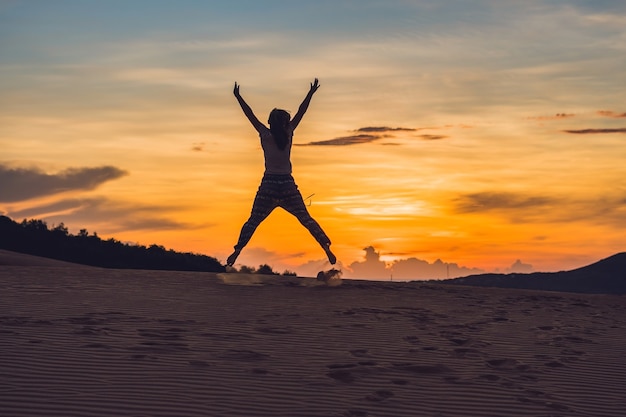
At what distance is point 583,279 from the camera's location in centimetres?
5959

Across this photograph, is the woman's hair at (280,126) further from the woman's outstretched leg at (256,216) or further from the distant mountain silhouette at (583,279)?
the distant mountain silhouette at (583,279)

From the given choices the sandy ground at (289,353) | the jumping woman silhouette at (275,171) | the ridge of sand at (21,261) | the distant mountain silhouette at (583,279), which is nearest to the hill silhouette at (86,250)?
the ridge of sand at (21,261)

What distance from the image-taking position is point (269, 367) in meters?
8.51

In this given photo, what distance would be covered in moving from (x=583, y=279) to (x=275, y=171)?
49.6 m

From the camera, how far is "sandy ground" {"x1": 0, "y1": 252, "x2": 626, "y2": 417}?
7.27 metres

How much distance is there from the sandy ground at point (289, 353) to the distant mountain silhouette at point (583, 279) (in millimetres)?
38684

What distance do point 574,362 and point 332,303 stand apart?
4355mm

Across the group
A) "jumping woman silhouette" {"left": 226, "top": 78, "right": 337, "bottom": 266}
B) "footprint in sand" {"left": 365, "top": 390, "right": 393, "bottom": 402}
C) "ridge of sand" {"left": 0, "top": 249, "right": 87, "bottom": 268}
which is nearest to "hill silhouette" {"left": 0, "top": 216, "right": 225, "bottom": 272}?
"ridge of sand" {"left": 0, "top": 249, "right": 87, "bottom": 268}

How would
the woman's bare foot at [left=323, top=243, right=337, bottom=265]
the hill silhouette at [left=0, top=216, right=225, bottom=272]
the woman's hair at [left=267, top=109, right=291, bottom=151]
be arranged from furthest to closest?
the hill silhouette at [left=0, top=216, right=225, bottom=272] < the woman's bare foot at [left=323, top=243, right=337, bottom=265] < the woman's hair at [left=267, top=109, right=291, bottom=151]

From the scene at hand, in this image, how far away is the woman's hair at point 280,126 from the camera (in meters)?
13.9

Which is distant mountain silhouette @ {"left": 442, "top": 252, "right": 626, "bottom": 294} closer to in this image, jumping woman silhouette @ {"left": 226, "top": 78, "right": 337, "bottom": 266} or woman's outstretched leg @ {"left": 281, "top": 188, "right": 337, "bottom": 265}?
woman's outstretched leg @ {"left": 281, "top": 188, "right": 337, "bottom": 265}

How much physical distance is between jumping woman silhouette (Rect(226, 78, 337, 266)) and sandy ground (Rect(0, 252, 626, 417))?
128 centimetres

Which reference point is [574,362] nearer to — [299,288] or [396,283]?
[299,288]

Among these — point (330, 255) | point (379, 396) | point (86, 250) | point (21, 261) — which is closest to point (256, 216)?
point (330, 255)
